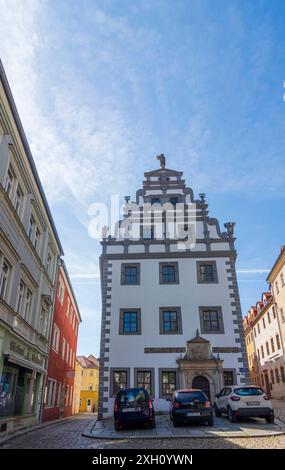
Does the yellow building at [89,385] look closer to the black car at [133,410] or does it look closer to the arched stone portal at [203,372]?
the arched stone portal at [203,372]

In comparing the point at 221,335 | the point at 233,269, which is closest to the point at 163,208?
the point at 233,269

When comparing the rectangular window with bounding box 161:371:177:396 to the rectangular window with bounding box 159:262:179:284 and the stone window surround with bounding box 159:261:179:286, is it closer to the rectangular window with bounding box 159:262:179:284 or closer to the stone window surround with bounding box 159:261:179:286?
the stone window surround with bounding box 159:261:179:286

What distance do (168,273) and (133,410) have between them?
38.8 ft

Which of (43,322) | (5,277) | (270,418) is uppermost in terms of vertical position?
(5,277)

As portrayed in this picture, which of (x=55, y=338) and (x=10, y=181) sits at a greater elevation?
(x=10, y=181)

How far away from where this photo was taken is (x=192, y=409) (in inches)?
559

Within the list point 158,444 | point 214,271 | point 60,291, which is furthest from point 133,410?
point 60,291

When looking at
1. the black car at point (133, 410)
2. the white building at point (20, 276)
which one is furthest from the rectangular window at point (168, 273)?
the black car at point (133, 410)

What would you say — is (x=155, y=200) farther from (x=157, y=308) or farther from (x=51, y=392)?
(x=51, y=392)

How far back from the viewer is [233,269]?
80.5ft

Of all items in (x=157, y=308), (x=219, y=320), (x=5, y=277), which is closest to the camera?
(x=5, y=277)

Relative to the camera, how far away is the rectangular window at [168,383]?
21531 mm

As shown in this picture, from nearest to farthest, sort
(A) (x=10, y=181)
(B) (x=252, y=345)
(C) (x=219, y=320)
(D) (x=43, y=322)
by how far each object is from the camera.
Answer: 1. (A) (x=10, y=181)
2. (D) (x=43, y=322)
3. (C) (x=219, y=320)
4. (B) (x=252, y=345)

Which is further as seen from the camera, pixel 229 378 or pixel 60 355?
pixel 60 355
